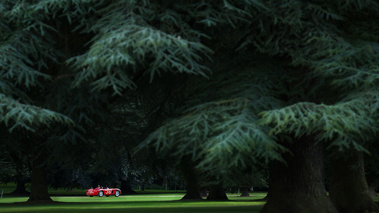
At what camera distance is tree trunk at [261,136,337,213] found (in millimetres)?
18250

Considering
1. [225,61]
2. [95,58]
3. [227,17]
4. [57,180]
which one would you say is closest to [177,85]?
[225,61]

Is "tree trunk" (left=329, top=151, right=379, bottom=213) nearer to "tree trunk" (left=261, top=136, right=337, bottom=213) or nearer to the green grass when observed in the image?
the green grass

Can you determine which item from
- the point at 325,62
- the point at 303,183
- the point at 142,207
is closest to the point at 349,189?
the point at 303,183

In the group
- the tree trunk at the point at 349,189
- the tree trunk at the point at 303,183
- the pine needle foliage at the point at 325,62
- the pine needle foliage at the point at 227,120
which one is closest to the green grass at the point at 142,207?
the tree trunk at the point at 349,189

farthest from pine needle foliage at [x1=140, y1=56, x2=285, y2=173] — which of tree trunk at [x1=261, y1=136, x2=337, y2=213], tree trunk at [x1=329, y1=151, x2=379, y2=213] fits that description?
tree trunk at [x1=329, y1=151, x2=379, y2=213]

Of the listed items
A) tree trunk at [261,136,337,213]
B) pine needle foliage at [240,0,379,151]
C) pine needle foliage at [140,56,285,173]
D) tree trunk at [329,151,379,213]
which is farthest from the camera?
tree trunk at [329,151,379,213]

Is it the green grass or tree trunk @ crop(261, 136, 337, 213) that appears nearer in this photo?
tree trunk @ crop(261, 136, 337, 213)

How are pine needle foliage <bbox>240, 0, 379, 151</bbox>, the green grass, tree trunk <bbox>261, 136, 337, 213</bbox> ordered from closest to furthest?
pine needle foliage <bbox>240, 0, 379, 151</bbox> < tree trunk <bbox>261, 136, 337, 213</bbox> < the green grass

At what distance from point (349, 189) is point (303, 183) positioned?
770 centimetres

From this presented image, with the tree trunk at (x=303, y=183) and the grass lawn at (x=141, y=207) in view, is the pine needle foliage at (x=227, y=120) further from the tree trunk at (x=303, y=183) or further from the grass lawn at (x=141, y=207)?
the grass lawn at (x=141, y=207)

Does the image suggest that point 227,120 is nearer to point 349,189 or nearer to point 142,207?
point 349,189

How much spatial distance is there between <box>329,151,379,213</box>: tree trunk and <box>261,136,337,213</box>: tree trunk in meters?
6.76

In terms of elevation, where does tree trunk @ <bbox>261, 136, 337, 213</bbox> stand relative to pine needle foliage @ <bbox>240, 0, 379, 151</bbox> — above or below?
below

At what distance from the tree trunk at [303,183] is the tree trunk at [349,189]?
22.2 ft
